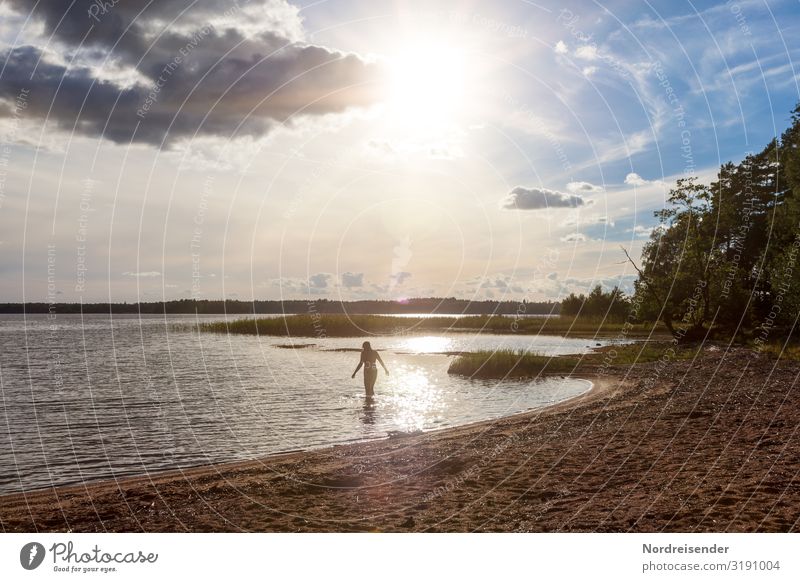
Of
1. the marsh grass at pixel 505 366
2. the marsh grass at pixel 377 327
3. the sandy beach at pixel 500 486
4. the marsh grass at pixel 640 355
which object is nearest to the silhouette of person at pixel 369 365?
the sandy beach at pixel 500 486

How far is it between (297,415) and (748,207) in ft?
157

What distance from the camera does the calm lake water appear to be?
63.4 ft

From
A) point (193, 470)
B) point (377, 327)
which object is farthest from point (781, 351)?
point (377, 327)

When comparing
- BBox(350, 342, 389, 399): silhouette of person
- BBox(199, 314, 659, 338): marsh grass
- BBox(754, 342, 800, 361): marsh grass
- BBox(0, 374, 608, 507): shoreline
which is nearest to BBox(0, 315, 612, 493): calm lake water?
BBox(0, 374, 608, 507): shoreline

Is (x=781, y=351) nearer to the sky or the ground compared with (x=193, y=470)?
nearer to the sky

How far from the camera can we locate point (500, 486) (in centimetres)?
1202
